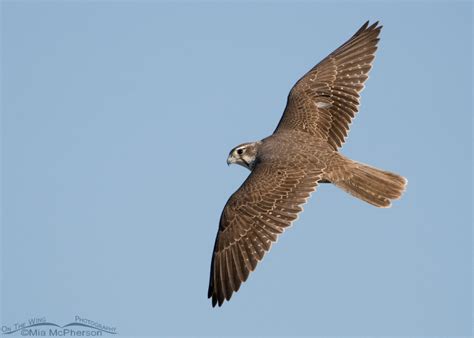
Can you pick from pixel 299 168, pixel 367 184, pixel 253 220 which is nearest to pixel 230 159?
pixel 299 168

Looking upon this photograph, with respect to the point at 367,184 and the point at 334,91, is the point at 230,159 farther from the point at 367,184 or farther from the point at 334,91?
the point at 367,184

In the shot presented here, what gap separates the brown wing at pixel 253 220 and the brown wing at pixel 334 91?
1.43 m

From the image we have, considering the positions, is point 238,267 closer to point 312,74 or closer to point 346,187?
point 346,187

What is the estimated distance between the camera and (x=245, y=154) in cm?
1205

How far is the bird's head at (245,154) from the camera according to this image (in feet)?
39.3

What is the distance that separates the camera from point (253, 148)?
1202 cm

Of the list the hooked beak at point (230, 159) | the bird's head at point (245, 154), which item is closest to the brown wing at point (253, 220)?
the bird's head at point (245, 154)

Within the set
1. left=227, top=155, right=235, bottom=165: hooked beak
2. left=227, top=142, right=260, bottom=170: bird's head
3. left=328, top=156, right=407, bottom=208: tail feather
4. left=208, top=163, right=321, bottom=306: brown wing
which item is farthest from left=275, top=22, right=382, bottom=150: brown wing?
left=208, top=163, right=321, bottom=306: brown wing

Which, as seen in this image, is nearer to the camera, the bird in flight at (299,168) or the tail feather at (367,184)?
the bird in flight at (299,168)

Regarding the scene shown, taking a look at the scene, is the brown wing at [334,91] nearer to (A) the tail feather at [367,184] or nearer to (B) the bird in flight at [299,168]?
(B) the bird in flight at [299,168]

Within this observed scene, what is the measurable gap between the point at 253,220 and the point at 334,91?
9.96 ft

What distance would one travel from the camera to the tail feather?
11117 mm

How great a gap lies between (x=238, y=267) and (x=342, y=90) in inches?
146

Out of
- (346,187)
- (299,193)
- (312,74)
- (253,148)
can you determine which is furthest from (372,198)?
(312,74)
